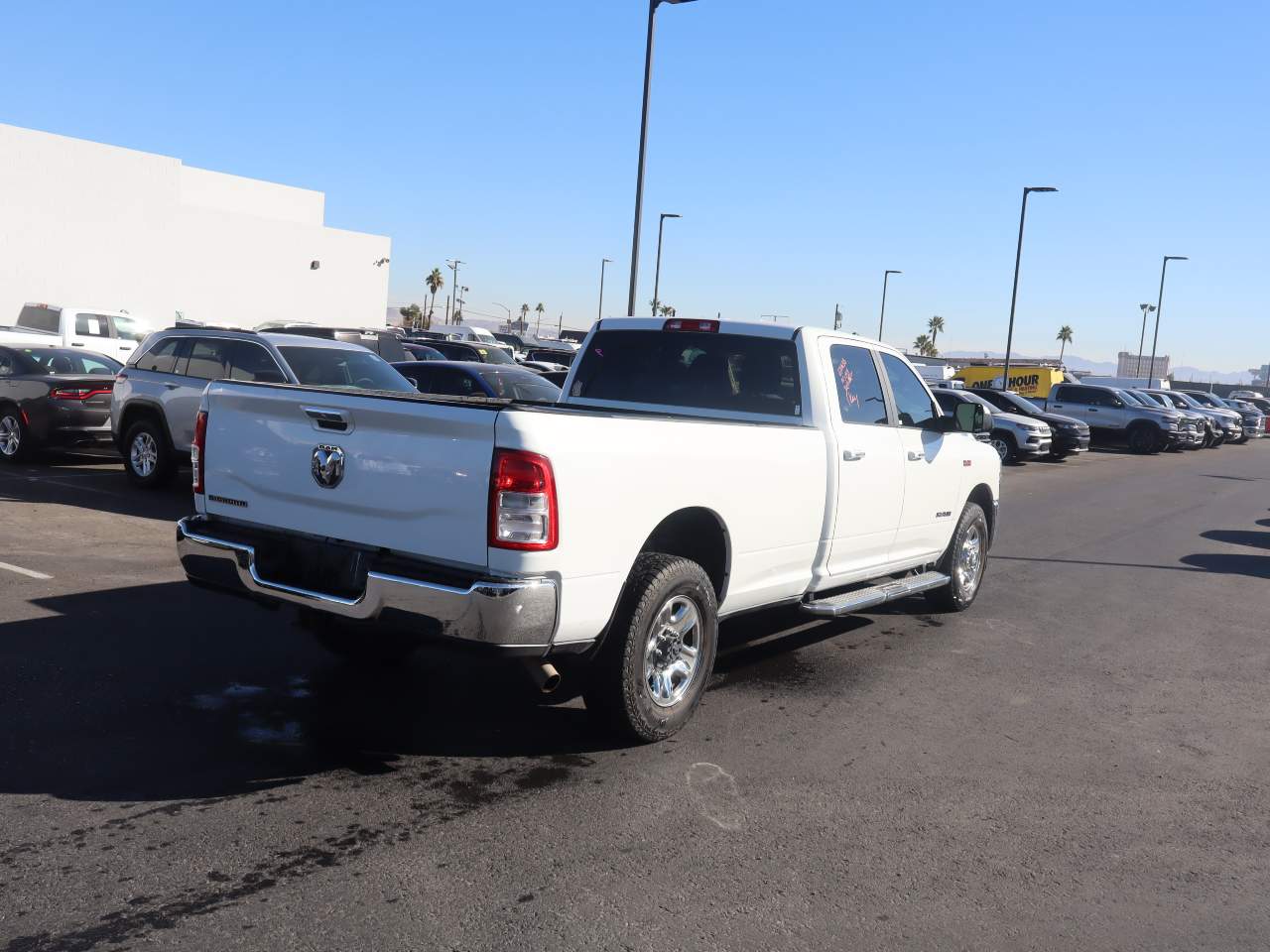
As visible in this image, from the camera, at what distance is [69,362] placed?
47.9 ft

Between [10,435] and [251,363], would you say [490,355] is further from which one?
[251,363]

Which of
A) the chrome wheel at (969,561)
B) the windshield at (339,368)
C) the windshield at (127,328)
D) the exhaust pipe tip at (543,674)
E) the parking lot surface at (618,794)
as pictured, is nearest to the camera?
the parking lot surface at (618,794)

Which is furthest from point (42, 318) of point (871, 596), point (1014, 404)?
point (871, 596)

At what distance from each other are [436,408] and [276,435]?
0.96 metres

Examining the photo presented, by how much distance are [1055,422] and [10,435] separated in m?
22.9

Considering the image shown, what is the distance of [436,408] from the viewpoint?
14.6 feet

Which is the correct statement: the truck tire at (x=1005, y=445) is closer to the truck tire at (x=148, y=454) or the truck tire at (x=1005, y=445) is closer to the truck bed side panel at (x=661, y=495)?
the truck tire at (x=148, y=454)

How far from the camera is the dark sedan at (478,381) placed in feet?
49.4

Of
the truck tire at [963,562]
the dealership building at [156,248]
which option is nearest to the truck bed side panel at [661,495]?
the truck tire at [963,562]

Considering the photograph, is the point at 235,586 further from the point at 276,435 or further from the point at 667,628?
the point at 667,628

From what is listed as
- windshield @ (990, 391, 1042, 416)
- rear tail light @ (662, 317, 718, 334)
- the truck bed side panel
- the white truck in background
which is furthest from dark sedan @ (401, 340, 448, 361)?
the truck bed side panel

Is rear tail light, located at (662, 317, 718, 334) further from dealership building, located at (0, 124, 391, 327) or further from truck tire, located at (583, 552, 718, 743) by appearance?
dealership building, located at (0, 124, 391, 327)

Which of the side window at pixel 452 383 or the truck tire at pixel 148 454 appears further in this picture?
the side window at pixel 452 383

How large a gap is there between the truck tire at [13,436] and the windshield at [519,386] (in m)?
5.54
